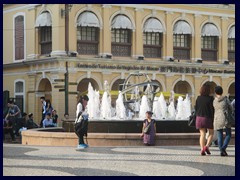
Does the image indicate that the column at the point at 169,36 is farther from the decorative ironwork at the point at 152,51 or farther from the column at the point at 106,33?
the column at the point at 106,33

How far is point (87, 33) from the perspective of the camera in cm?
3878

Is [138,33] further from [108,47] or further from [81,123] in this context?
[81,123]

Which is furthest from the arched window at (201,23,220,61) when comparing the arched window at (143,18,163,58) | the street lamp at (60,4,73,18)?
the street lamp at (60,4,73,18)

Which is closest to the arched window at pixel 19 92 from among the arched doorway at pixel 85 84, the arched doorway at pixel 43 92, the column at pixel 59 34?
the arched doorway at pixel 43 92

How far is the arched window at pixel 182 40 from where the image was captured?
41906mm

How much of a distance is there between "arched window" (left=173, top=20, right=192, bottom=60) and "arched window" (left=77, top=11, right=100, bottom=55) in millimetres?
6446

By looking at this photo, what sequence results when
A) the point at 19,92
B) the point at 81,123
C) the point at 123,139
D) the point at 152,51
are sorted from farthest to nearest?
the point at 152,51 < the point at 19,92 < the point at 123,139 < the point at 81,123

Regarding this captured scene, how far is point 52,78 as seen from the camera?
37.2 m

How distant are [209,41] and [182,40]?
261cm

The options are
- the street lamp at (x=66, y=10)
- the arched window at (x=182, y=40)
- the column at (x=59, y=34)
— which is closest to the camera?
the street lamp at (x=66, y=10)

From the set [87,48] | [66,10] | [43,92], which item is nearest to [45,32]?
[87,48]

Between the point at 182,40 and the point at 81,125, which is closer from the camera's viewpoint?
the point at 81,125

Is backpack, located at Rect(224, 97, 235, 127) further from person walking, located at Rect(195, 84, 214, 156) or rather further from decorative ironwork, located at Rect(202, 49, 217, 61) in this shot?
decorative ironwork, located at Rect(202, 49, 217, 61)
